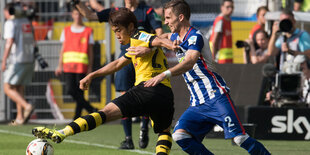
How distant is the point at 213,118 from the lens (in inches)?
266

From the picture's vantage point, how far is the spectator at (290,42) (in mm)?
11695

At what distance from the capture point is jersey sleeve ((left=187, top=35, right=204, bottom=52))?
21.5 feet

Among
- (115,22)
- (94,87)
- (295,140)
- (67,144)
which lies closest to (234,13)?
(94,87)

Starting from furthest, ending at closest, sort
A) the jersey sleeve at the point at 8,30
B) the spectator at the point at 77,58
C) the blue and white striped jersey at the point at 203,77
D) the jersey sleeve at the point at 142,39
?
1. the jersey sleeve at the point at 8,30
2. the spectator at the point at 77,58
3. the jersey sleeve at the point at 142,39
4. the blue and white striped jersey at the point at 203,77

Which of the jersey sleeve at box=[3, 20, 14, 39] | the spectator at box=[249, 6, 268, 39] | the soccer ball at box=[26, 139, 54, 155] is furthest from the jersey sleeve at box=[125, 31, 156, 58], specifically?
the jersey sleeve at box=[3, 20, 14, 39]

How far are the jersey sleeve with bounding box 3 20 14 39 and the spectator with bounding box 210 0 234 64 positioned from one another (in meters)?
3.82

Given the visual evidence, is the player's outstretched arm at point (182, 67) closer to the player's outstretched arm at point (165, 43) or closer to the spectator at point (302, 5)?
the player's outstretched arm at point (165, 43)

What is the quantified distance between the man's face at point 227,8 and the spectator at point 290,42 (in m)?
1.09

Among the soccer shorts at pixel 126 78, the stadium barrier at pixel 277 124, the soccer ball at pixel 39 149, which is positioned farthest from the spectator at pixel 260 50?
the soccer ball at pixel 39 149

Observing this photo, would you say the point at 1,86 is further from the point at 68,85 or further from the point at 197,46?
the point at 197,46

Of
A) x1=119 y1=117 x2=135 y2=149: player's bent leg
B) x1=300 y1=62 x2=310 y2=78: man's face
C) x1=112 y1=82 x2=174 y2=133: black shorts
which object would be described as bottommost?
x1=119 y1=117 x2=135 y2=149: player's bent leg

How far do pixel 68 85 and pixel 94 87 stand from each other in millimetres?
679

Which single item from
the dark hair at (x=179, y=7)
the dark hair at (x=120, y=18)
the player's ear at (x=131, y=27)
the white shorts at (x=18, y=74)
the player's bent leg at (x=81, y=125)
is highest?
the dark hair at (x=179, y=7)

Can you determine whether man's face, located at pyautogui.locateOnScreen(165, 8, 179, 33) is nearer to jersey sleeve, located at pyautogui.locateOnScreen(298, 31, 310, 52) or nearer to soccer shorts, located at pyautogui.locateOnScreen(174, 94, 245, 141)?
soccer shorts, located at pyautogui.locateOnScreen(174, 94, 245, 141)
